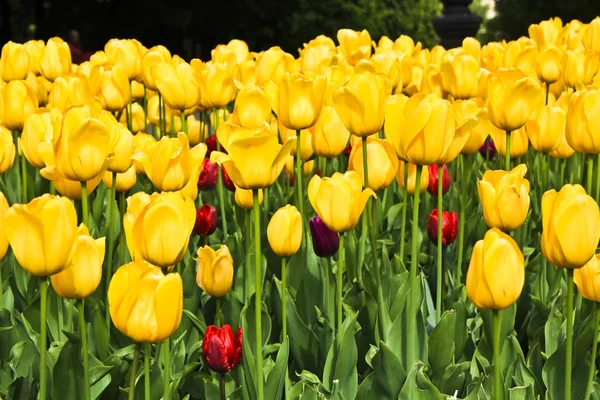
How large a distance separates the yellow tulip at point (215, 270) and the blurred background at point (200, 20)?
1212 centimetres

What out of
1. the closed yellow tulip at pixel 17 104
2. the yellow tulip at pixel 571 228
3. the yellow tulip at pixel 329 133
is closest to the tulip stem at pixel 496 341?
the yellow tulip at pixel 571 228

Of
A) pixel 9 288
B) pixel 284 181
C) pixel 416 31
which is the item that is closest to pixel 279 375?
pixel 9 288

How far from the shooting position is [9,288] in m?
2.29

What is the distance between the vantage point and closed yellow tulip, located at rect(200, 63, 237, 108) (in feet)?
9.55

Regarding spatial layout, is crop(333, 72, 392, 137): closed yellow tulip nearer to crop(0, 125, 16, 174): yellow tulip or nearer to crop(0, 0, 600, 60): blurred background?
crop(0, 125, 16, 174): yellow tulip

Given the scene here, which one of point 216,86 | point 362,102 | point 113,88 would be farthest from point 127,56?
point 362,102

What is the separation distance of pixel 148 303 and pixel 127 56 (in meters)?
2.11

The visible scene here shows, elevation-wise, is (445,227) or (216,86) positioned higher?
(216,86)

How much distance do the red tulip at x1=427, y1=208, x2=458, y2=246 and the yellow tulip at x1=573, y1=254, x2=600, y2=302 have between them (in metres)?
0.71

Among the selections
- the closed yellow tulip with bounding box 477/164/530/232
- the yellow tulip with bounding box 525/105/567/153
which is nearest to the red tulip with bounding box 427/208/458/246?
the yellow tulip with bounding box 525/105/567/153

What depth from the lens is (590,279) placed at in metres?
1.74

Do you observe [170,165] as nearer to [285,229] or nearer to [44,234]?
[285,229]

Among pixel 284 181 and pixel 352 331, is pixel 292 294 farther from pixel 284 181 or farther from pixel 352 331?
pixel 284 181

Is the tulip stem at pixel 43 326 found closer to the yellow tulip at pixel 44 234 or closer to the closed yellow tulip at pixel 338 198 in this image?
the yellow tulip at pixel 44 234
